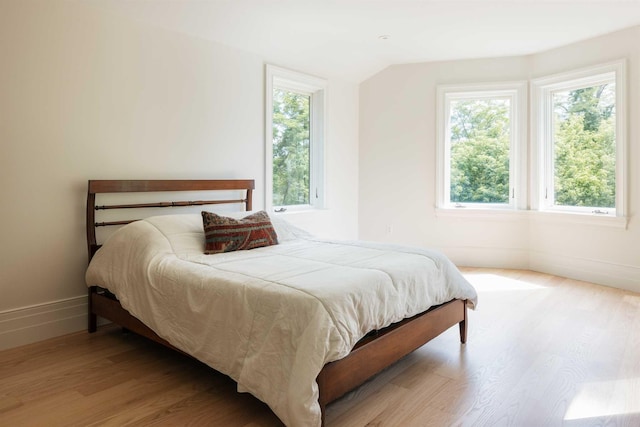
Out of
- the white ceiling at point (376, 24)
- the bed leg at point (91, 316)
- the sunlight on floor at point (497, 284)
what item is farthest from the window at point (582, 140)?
the bed leg at point (91, 316)

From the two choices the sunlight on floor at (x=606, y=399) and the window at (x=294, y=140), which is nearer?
the sunlight on floor at (x=606, y=399)

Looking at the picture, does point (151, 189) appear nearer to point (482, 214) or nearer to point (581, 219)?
point (482, 214)

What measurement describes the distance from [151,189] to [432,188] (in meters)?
3.33

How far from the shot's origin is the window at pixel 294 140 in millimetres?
4332

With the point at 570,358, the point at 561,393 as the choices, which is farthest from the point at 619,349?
the point at 561,393

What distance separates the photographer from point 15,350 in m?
2.68

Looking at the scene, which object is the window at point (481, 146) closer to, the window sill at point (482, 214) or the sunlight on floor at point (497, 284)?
the window sill at point (482, 214)

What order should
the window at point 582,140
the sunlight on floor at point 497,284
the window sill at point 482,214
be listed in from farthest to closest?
the window sill at point 482,214 → the window at point 582,140 → the sunlight on floor at point 497,284

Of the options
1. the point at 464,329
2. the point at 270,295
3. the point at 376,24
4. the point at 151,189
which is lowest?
the point at 464,329

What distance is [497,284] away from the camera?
4.30 meters

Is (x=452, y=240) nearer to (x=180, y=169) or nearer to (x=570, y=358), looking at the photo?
(x=570, y=358)

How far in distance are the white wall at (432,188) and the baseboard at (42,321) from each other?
3450 mm

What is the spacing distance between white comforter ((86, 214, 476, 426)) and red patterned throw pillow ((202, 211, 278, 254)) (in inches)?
3.2

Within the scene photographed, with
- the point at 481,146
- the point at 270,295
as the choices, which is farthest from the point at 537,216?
the point at 270,295
